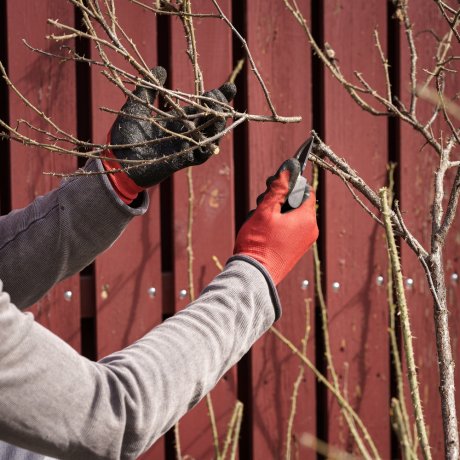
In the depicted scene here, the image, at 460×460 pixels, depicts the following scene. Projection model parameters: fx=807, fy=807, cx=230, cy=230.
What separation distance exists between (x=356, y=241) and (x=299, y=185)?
5.45 feet


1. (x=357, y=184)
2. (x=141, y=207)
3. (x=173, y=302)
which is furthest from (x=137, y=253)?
(x=357, y=184)

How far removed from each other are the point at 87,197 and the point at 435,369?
206 cm

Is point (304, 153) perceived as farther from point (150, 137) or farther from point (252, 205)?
point (252, 205)

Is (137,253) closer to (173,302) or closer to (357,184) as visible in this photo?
(173,302)

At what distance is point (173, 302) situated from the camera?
3.22m

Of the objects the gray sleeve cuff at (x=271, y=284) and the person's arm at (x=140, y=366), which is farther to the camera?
the gray sleeve cuff at (x=271, y=284)

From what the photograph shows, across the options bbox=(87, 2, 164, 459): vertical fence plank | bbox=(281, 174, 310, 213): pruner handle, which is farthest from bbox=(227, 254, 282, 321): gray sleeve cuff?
bbox=(87, 2, 164, 459): vertical fence plank

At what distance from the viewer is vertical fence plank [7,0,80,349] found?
2.96 m

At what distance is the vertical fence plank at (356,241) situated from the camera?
3408 millimetres

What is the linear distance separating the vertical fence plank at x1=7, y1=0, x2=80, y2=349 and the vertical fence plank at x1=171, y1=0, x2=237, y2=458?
420 millimetres

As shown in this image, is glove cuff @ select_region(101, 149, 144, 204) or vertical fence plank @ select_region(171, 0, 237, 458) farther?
vertical fence plank @ select_region(171, 0, 237, 458)

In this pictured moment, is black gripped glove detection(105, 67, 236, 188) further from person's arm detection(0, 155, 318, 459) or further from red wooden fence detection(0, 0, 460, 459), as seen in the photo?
red wooden fence detection(0, 0, 460, 459)

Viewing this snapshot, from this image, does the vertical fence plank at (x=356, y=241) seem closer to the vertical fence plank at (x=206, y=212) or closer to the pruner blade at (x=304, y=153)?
the vertical fence plank at (x=206, y=212)

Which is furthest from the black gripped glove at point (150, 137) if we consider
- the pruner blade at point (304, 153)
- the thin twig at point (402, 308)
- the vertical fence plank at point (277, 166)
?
the vertical fence plank at point (277, 166)
